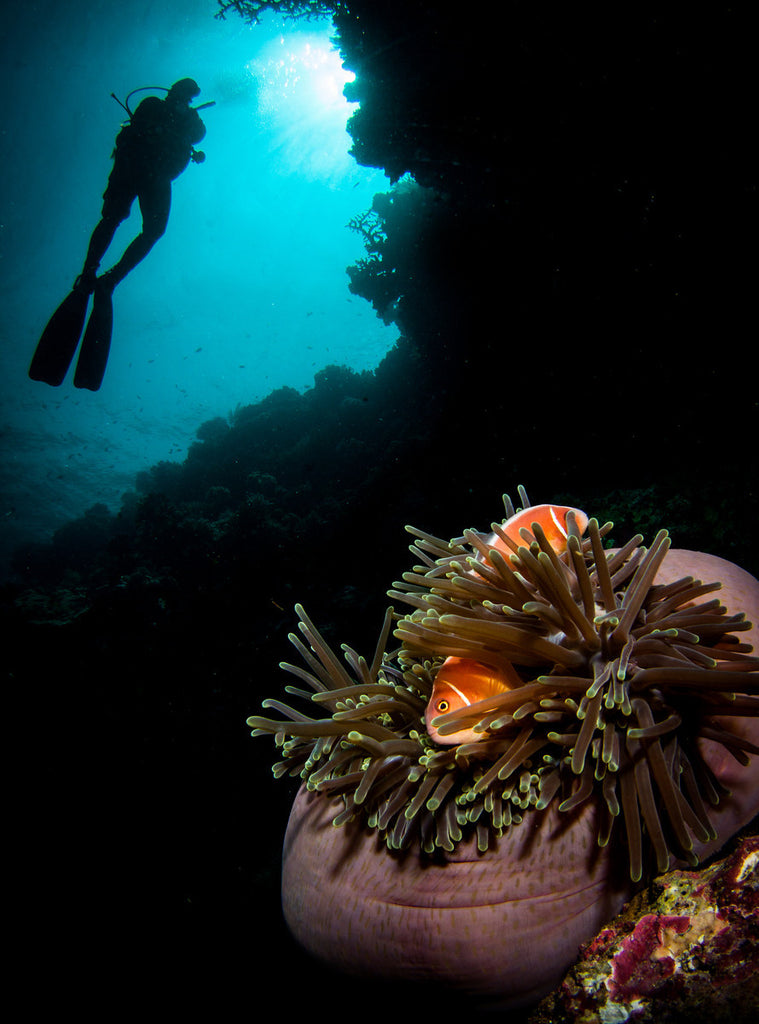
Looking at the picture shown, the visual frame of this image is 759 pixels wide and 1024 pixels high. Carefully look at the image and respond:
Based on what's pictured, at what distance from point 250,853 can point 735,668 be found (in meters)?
4.64

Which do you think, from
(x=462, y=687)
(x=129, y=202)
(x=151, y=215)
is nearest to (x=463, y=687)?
(x=462, y=687)

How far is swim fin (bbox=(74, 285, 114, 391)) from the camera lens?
7.24 meters

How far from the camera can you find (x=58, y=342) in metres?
7.05

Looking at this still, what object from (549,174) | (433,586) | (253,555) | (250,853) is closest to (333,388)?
(253,555)

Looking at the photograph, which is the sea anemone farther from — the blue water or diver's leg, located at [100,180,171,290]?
the blue water

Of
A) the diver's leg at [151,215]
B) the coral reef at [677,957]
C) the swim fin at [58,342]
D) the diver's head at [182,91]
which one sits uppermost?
the diver's head at [182,91]

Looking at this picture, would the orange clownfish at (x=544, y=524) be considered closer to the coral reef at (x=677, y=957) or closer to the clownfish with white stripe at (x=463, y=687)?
the clownfish with white stripe at (x=463, y=687)

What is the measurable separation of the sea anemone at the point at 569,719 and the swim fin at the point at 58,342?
745 centimetres

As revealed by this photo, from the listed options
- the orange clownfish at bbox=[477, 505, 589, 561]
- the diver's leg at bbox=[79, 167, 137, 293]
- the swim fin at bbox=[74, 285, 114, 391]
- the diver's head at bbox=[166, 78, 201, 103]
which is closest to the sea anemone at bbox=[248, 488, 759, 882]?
the orange clownfish at bbox=[477, 505, 589, 561]

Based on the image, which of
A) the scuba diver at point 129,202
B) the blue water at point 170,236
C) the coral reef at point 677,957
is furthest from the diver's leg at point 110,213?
the coral reef at point 677,957

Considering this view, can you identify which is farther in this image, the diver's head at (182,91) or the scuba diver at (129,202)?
the diver's head at (182,91)

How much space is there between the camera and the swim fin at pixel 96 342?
7238mm

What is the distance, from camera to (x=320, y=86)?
46.2 m

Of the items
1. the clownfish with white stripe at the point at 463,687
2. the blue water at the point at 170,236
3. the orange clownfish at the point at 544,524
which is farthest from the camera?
the blue water at the point at 170,236
